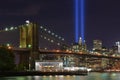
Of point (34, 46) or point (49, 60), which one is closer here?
point (34, 46)

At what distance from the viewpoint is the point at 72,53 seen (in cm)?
10519

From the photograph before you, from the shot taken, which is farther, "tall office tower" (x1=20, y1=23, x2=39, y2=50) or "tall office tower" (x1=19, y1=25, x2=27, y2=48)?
"tall office tower" (x1=20, y1=23, x2=39, y2=50)

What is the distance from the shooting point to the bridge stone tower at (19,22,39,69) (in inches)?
4008

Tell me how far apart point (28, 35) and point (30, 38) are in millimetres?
1122

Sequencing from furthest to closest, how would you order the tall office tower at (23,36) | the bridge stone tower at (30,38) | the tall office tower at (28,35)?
the tall office tower at (28,35) → the tall office tower at (23,36) → the bridge stone tower at (30,38)

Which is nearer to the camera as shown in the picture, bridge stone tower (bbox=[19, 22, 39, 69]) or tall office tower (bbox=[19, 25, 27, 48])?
bridge stone tower (bbox=[19, 22, 39, 69])

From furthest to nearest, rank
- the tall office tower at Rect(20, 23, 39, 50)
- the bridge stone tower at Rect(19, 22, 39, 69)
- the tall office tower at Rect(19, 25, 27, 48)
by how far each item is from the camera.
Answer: the tall office tower at Rect(20, 23, 39, 50), the tall office tower at Rect(19, 25, 27, 48), the bridge stone tower at Rect(19, 22, 39, 69)

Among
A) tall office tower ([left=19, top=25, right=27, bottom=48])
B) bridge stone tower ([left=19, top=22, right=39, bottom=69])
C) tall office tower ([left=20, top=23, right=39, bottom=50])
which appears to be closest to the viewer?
bridge stone tower ([left=19, top=22, right=39, bottom=69])

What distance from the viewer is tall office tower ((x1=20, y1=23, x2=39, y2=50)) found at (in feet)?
343

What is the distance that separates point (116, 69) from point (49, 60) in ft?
179

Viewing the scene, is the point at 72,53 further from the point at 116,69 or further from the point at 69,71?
the point at 116,69

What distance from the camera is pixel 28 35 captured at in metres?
107

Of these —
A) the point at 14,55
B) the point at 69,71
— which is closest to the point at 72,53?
the point at 69,71

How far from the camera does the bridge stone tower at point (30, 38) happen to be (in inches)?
4008
